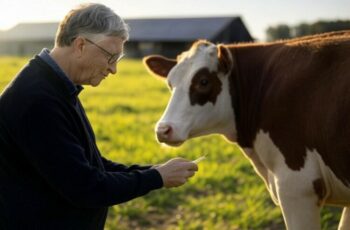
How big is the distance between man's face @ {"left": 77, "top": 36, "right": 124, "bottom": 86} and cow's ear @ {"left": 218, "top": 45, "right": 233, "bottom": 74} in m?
1.51

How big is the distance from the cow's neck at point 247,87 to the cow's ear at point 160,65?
0.74 m

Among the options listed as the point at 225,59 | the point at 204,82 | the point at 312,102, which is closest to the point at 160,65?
the point at 204,82

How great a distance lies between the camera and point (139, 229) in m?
5.52

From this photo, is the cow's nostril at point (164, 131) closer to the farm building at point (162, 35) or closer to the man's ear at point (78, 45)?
the man's ear at point (78, 45)

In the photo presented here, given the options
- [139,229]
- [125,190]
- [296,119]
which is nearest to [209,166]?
[139,229]

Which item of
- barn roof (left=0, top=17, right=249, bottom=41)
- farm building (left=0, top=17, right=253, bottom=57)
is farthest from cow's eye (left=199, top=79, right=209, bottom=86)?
barn roof (left=0, top=17, right=249, bottom=41)

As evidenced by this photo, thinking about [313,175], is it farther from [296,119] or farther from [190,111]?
[190,111]

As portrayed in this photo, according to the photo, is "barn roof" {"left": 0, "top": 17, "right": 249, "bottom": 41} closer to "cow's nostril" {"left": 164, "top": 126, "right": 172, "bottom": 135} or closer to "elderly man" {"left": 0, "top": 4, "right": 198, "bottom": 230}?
"cow's nostril" {"left": 164, "top": 126, "right": 172, "bottom": 135}

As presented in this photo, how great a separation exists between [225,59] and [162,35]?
5856 centimetres

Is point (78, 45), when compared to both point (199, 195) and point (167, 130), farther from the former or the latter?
point (199, 195)

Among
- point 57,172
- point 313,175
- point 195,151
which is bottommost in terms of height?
point 195,151

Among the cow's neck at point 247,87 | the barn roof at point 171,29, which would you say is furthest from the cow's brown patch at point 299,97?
the barn roof at point 171,29

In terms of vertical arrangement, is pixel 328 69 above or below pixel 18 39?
above

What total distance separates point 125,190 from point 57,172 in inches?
12.7
